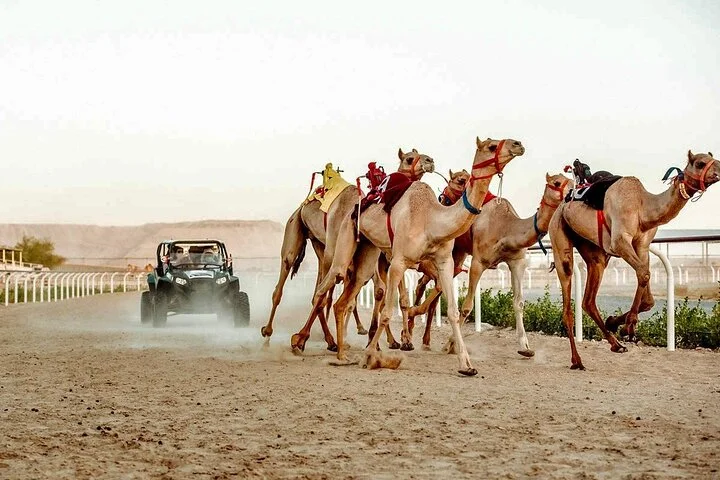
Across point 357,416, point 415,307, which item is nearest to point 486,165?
point 357,416

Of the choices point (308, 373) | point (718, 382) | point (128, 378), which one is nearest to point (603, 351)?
point (718, 382)

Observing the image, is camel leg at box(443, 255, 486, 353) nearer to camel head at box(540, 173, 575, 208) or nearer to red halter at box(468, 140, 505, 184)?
camel head at box(540, 173, 575, 208)

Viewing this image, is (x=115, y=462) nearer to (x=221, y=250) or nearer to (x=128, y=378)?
(x=128, y=378)

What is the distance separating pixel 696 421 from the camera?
301 inches

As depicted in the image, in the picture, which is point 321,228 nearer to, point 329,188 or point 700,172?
point 329,188

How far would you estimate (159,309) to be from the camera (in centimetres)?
2083

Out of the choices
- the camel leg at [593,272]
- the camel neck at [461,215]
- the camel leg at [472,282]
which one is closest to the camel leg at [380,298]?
the camel leg at [472,282]

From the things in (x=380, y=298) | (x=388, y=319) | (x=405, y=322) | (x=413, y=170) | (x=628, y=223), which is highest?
(x=413, y=170)

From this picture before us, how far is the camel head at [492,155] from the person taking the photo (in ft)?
33.3

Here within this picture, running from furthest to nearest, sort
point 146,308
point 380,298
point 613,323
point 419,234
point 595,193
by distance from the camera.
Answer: point 146,308, point 380,298, point 613,323, point 595,193, point 419,234

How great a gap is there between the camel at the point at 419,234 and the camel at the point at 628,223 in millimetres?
1913

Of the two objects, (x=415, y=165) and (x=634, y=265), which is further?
(x=415, y=165)

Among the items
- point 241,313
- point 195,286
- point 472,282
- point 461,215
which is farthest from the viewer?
point 241,313

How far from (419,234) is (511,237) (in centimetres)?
223
